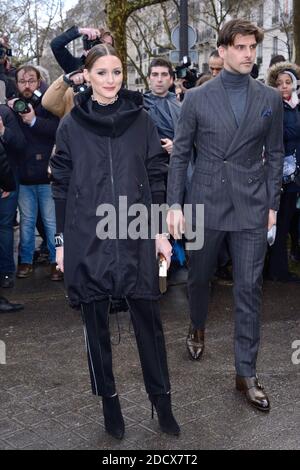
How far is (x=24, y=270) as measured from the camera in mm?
7617

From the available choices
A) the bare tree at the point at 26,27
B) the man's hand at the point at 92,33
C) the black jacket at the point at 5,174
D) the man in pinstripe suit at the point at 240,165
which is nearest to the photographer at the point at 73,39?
the man's hand at the point at 92,33

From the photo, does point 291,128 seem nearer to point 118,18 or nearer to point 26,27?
point 118,18

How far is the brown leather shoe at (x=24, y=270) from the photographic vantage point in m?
7.56

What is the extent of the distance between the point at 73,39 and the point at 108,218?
155 inches

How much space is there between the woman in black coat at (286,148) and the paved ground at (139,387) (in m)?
0.85

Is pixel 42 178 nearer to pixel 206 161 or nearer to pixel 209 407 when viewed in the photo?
pixel 206 161

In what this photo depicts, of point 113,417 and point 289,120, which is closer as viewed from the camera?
point 113,417

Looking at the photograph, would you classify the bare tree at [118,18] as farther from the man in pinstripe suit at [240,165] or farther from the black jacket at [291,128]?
the man in pinstripe suit at [240,165]

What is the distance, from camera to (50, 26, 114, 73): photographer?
684 centimetres

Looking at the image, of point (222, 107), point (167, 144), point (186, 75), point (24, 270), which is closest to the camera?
point (222, 107)

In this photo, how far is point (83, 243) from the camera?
3719 mm

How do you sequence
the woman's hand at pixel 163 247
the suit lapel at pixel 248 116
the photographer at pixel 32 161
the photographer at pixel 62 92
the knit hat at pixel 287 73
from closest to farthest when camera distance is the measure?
the woman's hand at pixel 163 247 → the suit lapel at pixel 248 116 → the photographer at pixel 62 92 → the knit hat at pixel 287 73 → the photographer at pixel 32 161

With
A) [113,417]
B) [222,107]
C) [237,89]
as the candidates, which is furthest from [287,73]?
[113,417]

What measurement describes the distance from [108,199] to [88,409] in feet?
4.45
